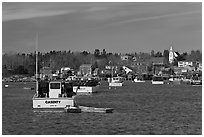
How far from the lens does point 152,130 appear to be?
15195 mm

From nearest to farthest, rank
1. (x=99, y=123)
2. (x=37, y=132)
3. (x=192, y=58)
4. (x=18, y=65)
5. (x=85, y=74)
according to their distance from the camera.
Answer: (x=37, y=132), (x=99, y=123), (x=18, y=65), (x=85, y=74), (x=192, y=58)

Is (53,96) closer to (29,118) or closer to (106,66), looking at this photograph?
(29,118)

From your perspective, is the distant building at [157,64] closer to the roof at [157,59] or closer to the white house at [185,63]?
the roof at [157,59]

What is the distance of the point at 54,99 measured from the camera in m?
19.4

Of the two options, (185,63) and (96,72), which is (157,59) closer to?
(185,63)

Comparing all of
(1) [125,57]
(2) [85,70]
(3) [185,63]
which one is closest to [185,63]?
(3) [185,63]

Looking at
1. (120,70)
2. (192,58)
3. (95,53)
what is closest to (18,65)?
(120,70)

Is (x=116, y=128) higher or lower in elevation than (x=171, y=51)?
lower

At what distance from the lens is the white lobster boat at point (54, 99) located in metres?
19.4

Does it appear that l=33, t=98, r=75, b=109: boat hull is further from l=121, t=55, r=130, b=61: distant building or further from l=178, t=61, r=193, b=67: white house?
l=121, t=55, r=130, b=61: distant building

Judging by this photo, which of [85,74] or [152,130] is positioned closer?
[152,130]

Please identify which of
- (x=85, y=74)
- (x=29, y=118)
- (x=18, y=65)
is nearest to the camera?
(x=29, y=118)

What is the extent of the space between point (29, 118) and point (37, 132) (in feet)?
11.8

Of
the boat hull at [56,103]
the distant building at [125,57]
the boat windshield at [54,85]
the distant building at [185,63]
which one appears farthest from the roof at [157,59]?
the boat hull at [56,103]
